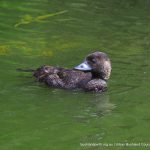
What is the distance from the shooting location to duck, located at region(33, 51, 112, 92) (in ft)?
37.9

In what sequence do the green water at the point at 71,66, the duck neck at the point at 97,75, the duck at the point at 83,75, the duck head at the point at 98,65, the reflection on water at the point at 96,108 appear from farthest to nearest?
the duck neck at the point at 97,75 → the duck head at the point at 98,65 → the duck at the point at 83,75 → the reflection on water at the point at 96,108 → the green water at the point at 71,66

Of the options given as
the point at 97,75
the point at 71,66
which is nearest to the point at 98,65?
the point at 97,75

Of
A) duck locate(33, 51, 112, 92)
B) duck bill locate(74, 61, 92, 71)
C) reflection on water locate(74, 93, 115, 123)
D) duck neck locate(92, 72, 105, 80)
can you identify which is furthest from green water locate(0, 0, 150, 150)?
duck bill locate(74, 61, 92, 71)

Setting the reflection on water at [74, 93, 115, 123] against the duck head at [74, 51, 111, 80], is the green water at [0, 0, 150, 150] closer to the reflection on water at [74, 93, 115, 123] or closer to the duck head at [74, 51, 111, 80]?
the reflection on water at [74, 93, 115, 123]

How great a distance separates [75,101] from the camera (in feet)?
35.7

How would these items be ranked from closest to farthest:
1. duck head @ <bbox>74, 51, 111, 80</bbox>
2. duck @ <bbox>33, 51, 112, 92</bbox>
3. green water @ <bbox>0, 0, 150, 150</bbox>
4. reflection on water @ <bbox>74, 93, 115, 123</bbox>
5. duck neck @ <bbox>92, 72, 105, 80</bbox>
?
green water @ <bbox>0, 0, 150, 150</bbox> → reflection on water @ <bbox>74, 93, 115, 123</bbox> → duck @ <bbox>33, 51, 112, 92</bbox> → duck head @ <bbox>74, 51, 111, 80</bbox> → duck neck @ <bbox>92, 72, 105, 80</bbox>

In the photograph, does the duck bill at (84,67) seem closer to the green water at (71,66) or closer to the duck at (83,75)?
the duck at (83,75)

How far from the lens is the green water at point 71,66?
9.33 metres

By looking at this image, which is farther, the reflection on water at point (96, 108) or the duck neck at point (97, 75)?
the duck neck at point (97, 75)

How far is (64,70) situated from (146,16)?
6.98m

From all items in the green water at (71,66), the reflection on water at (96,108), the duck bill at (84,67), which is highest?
the duck bill at (84,67)


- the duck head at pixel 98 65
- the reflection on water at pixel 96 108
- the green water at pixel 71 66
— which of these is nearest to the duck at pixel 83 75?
the duck head at pixel 98 65

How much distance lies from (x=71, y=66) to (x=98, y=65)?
1.29m

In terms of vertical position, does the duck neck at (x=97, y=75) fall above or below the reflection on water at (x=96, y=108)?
above
